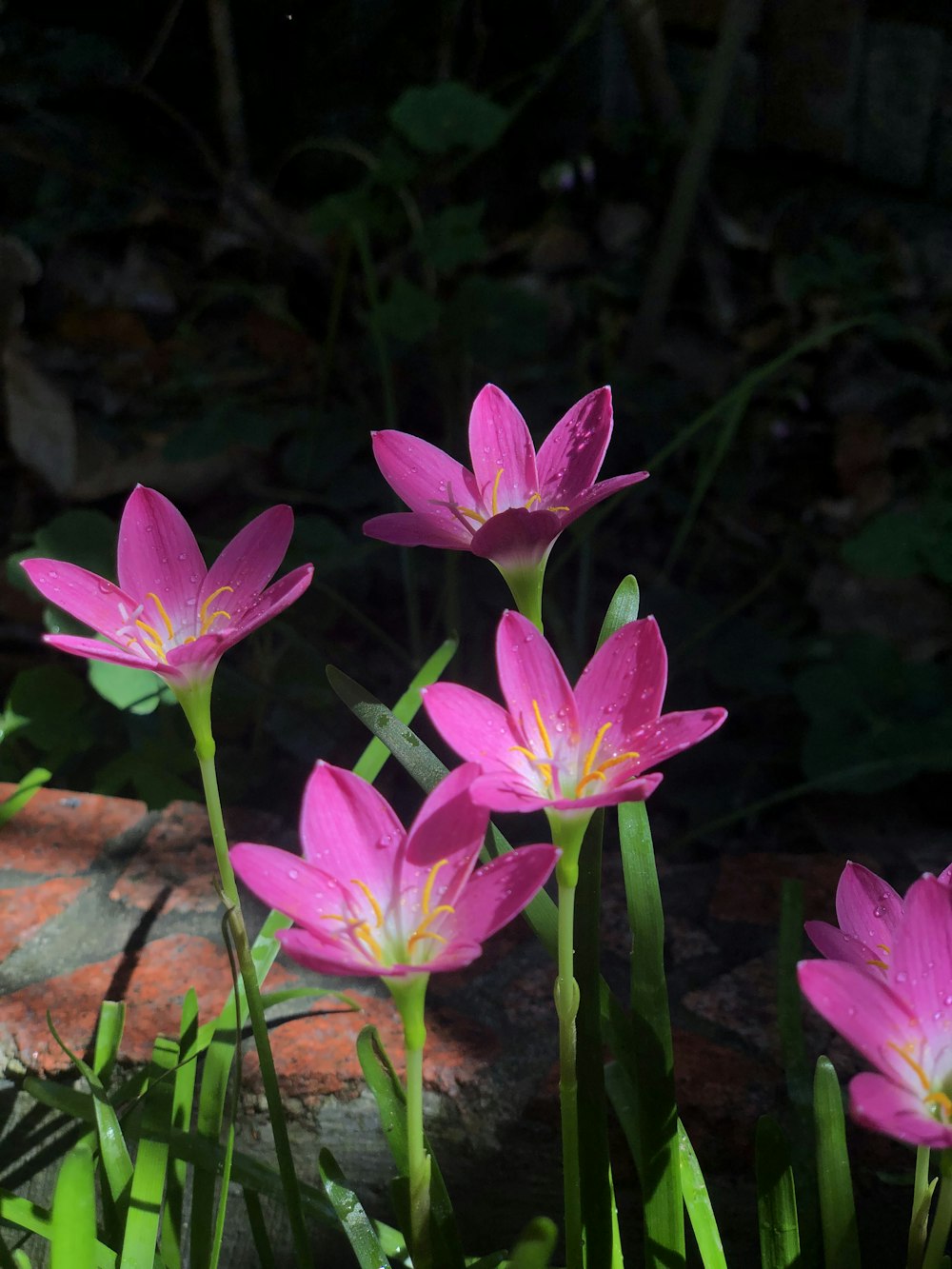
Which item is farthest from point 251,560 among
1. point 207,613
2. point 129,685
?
point 129,685

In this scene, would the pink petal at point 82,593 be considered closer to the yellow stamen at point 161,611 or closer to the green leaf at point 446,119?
the yellow stamen at point 161,611

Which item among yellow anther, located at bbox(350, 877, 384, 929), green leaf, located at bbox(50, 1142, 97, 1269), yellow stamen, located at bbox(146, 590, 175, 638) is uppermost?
yellow stamen, located at bbox(146, 590, 175, 638)

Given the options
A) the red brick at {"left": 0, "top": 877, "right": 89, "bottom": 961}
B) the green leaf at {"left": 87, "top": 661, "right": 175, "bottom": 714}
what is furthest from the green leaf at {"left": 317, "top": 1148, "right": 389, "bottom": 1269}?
the green leaf at {"left": 87, "top": 661, "right": 175, "bottom": 714}

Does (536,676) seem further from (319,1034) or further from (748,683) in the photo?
(748,683)

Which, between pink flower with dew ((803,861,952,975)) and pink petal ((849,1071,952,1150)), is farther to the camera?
pink flower with dew ((803,861,952,975))

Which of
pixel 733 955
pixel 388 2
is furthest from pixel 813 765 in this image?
pixel 388 2

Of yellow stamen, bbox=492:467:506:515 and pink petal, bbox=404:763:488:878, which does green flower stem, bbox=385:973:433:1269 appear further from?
yellow stamen, bbox=492:467:506:515

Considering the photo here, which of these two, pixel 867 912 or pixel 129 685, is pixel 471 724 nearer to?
pixel 867 912
